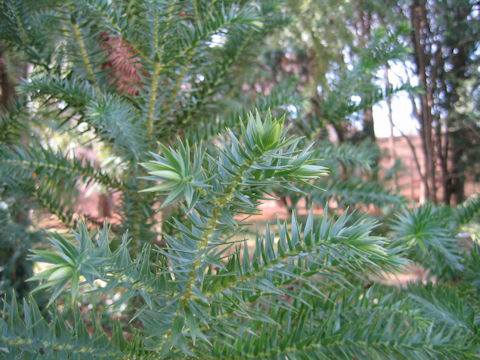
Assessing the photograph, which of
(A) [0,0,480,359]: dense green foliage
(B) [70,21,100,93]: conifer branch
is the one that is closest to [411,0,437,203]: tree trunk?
(A) [0,0,480,359]: dense green foliage

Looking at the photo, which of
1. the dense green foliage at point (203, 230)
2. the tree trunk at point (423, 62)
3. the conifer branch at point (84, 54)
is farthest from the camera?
the tree trunk at point (423, 62)

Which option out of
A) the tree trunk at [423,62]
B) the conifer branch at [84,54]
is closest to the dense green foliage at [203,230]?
the conifer branch at [84,54]

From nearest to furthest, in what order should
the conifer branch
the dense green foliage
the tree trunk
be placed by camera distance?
the dense green foliage < the conifer branch < the tree trunk

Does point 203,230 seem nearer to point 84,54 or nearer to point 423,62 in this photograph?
point 84,54

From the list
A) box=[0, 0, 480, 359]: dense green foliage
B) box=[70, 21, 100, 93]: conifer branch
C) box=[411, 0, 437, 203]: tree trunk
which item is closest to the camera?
box=[0, 0, 480, 359]: dense green foliage

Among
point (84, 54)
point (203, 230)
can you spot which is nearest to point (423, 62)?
point (84, 54)

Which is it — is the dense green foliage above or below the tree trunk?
below

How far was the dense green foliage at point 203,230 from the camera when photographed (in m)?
0.43

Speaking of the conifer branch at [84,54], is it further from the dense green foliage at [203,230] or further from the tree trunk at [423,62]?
the tree trunk at [423,62]

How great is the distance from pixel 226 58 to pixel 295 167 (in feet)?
2.62

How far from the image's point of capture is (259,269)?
49 cm

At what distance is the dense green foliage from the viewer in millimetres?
429

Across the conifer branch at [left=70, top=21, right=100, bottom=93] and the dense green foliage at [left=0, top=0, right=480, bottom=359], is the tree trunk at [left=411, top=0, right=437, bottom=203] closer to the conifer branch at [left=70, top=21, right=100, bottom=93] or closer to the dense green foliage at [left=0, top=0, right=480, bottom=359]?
the dense green foliage at [left=0, top=0, right=480, bottom=359]

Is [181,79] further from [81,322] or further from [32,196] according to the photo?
[81,322]
